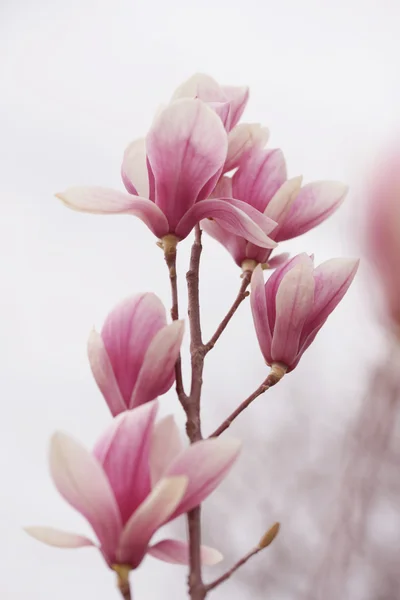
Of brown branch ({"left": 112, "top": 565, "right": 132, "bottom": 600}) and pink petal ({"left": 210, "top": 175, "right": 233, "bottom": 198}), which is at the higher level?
pink petal ({"left": 210, "top": 175, "right": 233, "bottom": 198})

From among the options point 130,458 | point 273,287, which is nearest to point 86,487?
point 130,458

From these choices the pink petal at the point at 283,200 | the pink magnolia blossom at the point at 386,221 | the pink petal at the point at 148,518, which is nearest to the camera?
the pink petal at the point at 148,518

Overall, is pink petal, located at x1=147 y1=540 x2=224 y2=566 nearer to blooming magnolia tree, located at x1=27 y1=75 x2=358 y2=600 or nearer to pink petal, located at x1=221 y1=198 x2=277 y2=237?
blooming magnolia tree, located at x1=27 y1=75 x2=358 y2=600

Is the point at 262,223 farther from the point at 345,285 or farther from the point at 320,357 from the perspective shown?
the point at 320,357

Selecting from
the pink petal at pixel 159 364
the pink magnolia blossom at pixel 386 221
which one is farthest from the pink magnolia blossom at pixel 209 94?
the pink magnolia blossom at pixel 386 221

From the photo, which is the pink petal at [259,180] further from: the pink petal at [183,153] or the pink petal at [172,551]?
the pink petal at [172,551]

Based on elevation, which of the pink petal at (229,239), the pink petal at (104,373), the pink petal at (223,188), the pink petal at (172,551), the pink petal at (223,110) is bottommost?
A: the pink petal at (172,551)

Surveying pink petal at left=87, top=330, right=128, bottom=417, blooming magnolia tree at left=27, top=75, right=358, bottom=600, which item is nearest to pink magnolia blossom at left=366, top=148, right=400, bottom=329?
blooming magnolia tree at left=27, top=75, right=358, bottom=600
